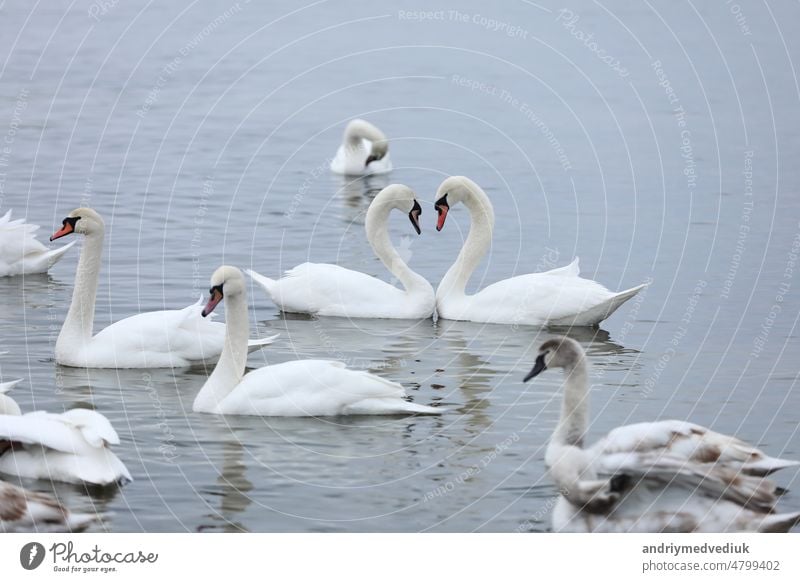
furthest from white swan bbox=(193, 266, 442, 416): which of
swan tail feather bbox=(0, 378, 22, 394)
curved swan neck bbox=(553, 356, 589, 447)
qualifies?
curved swan neck bbox=(553, 356, 589, 447)

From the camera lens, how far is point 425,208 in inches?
763

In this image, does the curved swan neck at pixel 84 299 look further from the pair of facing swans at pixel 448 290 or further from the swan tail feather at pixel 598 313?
the swan tail feather at pixel 598 313

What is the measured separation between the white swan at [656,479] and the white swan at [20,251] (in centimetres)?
752

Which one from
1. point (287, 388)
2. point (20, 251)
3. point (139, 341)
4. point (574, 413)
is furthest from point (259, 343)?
point (574, 413)

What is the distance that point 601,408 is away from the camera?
11953mm

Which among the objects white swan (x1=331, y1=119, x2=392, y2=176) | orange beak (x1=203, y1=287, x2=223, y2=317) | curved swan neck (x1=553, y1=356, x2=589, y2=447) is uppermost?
white swan (x1=331, y1=119, x2=392, y2=176)

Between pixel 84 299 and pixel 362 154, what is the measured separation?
10.2m

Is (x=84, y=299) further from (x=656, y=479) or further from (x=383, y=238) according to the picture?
(x=656, y=479)

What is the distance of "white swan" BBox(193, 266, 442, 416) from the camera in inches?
449

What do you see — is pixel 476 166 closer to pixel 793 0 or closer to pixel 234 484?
pixel 234 484

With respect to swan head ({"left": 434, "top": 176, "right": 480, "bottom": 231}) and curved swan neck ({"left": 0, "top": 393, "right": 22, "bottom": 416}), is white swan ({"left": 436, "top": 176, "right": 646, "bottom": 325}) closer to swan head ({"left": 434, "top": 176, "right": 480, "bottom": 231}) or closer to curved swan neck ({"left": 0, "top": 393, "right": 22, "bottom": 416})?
swan head ({"left": 434, "top": 176, "right": 480, "bottom": 231})

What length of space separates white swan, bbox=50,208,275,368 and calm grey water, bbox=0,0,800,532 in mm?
170

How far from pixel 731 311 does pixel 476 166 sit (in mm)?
7695

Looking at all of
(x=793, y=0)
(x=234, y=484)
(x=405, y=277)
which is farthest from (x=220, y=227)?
(x=793, y=0)
